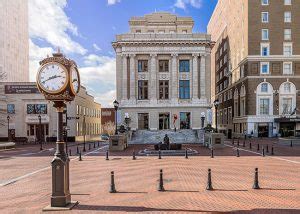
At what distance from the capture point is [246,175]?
49.2 feet

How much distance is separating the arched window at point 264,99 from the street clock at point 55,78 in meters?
55.7

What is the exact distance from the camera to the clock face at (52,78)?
9438 millimetres

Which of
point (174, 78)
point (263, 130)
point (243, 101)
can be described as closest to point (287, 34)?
point (243, 101)

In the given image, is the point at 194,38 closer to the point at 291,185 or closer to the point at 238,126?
the point at 238,126

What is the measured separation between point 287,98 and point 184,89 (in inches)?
858

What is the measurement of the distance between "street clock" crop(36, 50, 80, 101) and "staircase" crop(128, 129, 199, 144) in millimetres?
34077

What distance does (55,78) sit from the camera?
31.1ft

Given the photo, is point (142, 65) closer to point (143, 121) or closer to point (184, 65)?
point (184, 65)

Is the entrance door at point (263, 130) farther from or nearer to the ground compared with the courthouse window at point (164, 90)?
nearer to the ground

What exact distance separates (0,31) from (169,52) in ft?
187

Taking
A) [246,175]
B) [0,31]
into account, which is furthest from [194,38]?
[0,31]

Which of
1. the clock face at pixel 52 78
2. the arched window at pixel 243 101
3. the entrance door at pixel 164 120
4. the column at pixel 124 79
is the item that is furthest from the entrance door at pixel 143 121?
the clock face at pixel 52 78

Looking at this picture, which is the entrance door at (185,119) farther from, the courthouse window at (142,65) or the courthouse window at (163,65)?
the courthouse window at (142,65)

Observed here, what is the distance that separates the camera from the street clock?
945 cm
